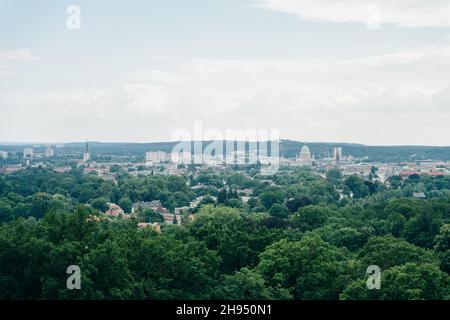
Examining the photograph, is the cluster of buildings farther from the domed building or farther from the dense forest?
the domed building

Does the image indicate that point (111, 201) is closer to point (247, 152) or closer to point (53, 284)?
point (53, 284)

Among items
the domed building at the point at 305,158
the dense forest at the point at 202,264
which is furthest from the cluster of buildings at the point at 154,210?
the domed building at the point at 305,158

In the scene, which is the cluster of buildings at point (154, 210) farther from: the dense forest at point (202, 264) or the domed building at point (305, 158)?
the domed building at point (305, 158)

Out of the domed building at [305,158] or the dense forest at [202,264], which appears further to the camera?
the domed building at [305,158]

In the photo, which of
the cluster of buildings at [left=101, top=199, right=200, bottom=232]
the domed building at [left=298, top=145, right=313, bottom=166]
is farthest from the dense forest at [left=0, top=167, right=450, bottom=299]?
the domed building at [left=298, top=145, right=313, bottom=166]

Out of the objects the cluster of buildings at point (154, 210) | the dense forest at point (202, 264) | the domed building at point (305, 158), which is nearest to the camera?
the dense forest at point (202, 264)

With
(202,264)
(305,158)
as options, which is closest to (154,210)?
(202,264)

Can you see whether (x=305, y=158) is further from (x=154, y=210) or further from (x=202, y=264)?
(x=202, y=264)

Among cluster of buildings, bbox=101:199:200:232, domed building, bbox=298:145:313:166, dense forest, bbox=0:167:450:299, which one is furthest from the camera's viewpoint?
domed building, bbox=298:145:313:166

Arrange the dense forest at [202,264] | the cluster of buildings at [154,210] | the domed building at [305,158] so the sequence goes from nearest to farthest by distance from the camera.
Result: the dense forest at [202,264]
the cluster of buildings at [154,210]
the domed building at [305,158]

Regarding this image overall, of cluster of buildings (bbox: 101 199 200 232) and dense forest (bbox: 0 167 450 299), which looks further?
Answer: cluster of buildings (bbox: 101 199 200 232)
